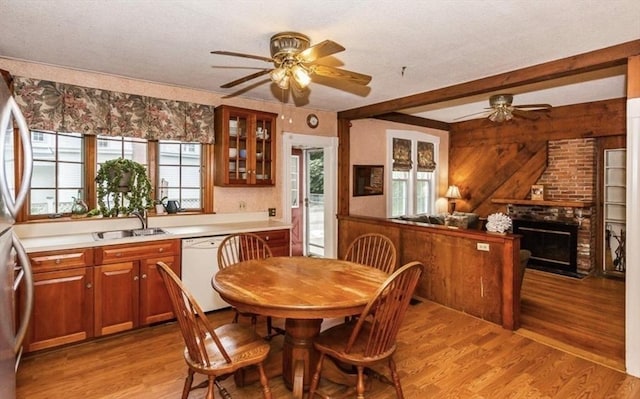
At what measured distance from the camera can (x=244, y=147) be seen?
13.8 feet

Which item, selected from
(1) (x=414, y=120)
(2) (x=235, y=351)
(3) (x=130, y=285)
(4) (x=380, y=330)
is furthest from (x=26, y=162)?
(1) (x=414, y=120)

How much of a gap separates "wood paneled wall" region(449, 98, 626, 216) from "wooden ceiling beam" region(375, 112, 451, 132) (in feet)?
1.12

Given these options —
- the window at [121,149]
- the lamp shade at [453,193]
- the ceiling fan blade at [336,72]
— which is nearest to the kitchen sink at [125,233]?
the window at [121,149]

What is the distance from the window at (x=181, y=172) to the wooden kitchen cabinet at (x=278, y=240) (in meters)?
0.92

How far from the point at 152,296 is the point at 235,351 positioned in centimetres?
165

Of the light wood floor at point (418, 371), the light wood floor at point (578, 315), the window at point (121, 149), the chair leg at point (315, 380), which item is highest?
the window at point (121, 149)

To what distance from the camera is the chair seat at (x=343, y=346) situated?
197 centimetres

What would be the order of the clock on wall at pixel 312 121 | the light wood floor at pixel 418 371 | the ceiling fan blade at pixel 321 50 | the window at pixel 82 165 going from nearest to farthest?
the ceiling fan blade at pixel 321 50 < the light wood floor at pixel 418 371 < the window at pixel 82 165 < the clock on wall at pixel 312 121

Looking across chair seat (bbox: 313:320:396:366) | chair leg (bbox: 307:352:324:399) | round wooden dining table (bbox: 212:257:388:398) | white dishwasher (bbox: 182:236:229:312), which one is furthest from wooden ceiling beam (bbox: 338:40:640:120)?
chair leg (bbox: 307:352:324:399)

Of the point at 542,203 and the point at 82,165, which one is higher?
the point at 82,165

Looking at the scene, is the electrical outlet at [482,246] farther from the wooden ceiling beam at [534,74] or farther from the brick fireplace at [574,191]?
the brick fireplace at [574,191]

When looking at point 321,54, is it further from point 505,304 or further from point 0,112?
point 505,304

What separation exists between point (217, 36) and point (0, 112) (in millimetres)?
1439

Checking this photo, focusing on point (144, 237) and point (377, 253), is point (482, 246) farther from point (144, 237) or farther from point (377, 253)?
point (144, 237)
